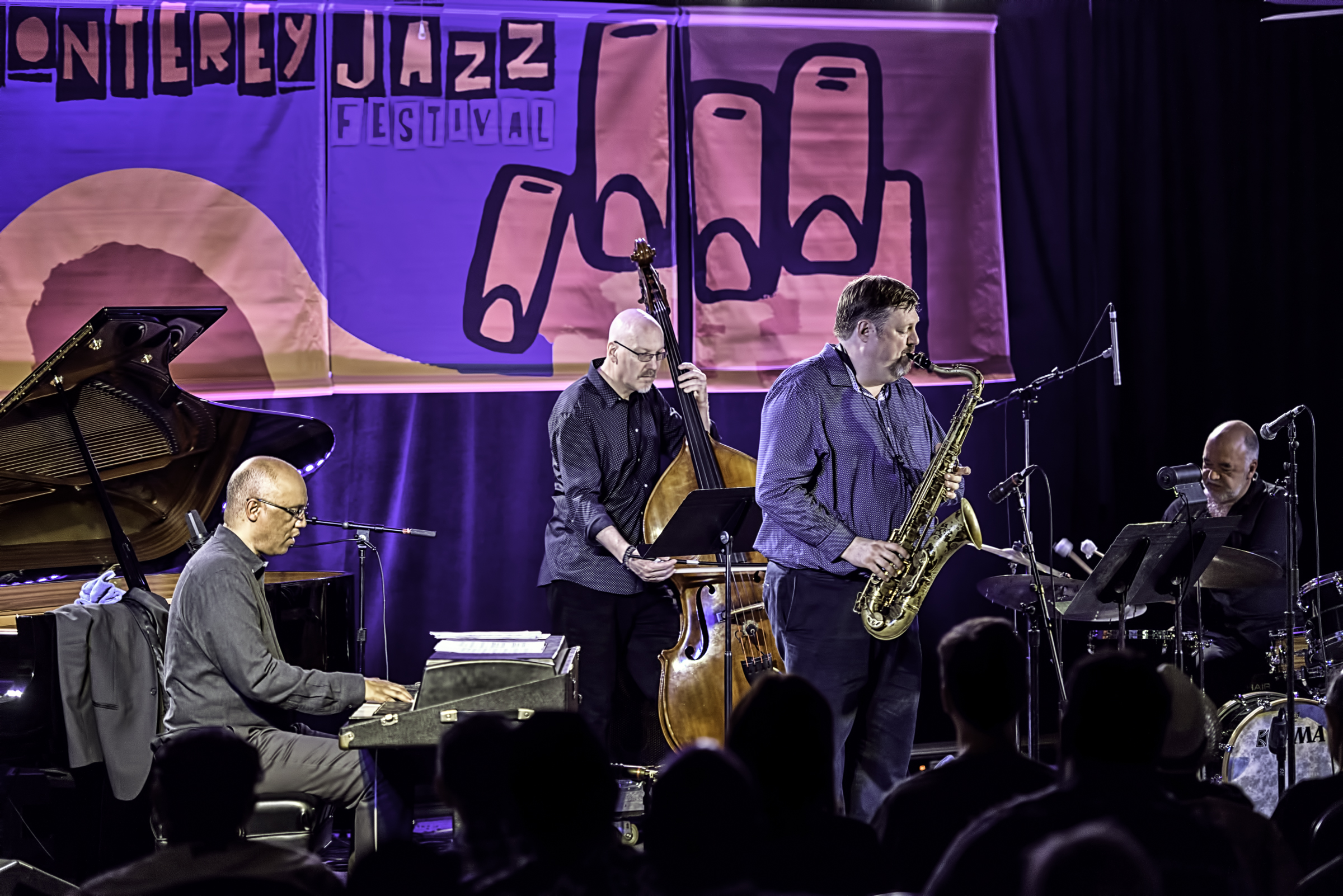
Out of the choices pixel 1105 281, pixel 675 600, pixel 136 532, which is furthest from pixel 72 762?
pixel 1105 281

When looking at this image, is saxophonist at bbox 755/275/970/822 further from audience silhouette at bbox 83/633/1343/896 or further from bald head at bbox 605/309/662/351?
audience silhouette at bbox 83/633/1343/896

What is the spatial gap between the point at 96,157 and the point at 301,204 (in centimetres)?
102

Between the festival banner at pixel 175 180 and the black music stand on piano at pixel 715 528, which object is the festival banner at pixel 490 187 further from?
the black music stand on piano at pixel 715 528

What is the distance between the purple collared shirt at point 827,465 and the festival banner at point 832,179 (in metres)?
2.28

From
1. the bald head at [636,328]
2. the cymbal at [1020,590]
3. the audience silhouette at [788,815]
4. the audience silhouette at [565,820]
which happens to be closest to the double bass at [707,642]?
the bald head at [636,328]

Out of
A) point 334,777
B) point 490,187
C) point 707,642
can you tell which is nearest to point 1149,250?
point 490,187

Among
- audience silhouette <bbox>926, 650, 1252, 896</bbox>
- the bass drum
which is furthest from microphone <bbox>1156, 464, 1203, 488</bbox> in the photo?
audience silhouette <bbox>926, 650, 1252, 896</bbox>

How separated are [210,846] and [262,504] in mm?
2258

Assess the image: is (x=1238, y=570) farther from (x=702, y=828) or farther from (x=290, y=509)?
(x=702, y=828)

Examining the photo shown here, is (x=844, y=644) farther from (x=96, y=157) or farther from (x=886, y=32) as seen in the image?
(x=96, y=157)

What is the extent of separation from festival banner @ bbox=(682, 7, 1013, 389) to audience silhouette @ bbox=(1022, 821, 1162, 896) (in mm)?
5200

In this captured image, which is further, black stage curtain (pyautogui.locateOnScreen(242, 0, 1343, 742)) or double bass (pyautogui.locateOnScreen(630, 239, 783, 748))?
black stage curtain (pyautogui.locateOnScreen(242, 0, 1343, 742))

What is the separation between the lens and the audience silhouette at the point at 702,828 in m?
1.75

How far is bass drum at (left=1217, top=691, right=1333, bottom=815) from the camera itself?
5469 mm
